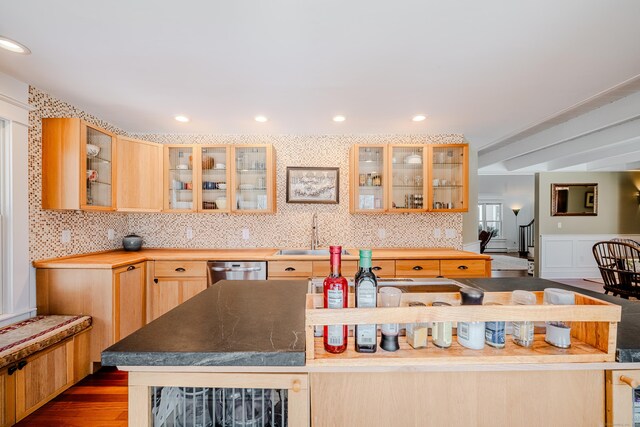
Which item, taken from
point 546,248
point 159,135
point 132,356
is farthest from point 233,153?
point 546,248

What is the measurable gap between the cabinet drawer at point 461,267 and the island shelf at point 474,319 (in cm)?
221

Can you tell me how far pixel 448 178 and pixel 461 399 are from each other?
305 cm

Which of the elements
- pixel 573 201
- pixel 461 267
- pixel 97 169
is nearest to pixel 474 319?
pixel 461 267

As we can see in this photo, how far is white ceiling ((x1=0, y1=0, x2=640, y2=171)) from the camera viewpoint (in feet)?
4.98

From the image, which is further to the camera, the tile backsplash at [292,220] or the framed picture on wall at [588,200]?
the framed picture on wall at [588,200]

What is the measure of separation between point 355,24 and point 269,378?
5.67 ft

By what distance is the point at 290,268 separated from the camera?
9.91 ft

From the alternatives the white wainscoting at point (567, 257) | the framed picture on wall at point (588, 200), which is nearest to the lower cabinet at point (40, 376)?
the white wainscoting at point (567, 257)

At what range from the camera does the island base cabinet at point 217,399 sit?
2.81ft

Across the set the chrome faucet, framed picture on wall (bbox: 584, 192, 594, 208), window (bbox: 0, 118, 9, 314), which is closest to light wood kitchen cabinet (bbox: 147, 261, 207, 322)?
window (bbox: 0, 118, 9, 314)

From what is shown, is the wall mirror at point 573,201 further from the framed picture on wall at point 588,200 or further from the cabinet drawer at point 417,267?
the cabinet drawer at point 417,267

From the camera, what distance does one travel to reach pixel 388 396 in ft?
2.95

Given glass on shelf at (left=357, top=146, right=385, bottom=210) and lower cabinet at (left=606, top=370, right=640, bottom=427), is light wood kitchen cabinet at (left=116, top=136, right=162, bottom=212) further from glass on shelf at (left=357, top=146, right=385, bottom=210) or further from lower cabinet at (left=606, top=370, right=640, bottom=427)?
lower cabinet at (left=606, top=370, right=640, bottom=427)

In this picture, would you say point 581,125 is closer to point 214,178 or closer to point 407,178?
point 407,178
